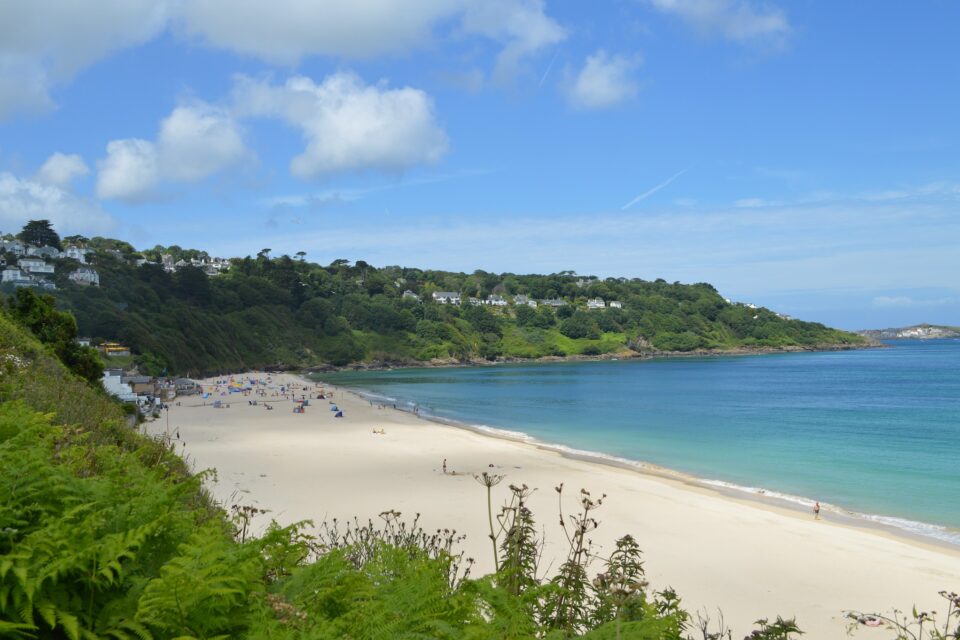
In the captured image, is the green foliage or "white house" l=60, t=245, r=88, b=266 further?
"white house" l=60, t=245, r=88, b=266

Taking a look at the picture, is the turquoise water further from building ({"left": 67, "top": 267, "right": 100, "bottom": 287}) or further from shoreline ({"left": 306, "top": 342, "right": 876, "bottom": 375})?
building ({"left": 67, "top": 267, "right": 100, "bottom": 287})

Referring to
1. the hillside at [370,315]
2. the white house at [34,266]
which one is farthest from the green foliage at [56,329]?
the white house at [34,266]

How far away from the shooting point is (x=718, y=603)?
38.8 ft

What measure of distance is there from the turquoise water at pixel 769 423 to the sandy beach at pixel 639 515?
3550mm

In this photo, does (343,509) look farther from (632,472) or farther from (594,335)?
(594,335)

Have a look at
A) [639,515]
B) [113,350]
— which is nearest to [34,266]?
[113,350]

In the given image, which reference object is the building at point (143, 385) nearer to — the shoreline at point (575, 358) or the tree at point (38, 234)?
the shoreline at point (575, 358)

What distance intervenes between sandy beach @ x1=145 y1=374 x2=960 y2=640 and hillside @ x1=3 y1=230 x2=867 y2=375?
1504 inches

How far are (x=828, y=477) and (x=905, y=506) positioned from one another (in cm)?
449


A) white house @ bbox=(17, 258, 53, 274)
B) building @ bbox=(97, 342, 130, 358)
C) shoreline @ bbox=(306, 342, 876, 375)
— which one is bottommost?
shoreline @ bbox=(306, 342, 876, 375)

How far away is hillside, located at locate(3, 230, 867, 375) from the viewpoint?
76.5 meters

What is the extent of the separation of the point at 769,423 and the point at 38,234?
106 m

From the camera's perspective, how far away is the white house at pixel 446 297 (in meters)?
149

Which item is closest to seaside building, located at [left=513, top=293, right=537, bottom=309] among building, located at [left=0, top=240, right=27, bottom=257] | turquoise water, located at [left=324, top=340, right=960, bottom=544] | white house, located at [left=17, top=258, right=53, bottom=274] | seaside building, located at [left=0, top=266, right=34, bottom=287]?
turquoise water, located at [left=324, top=340, right=960, bottom=544]
